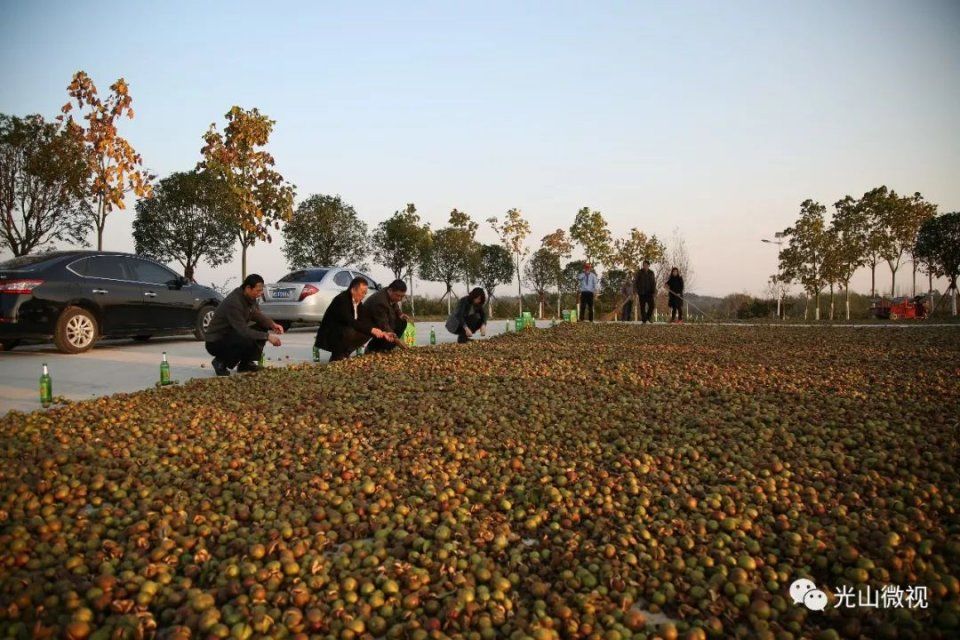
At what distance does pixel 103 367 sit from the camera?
Answer: 8320mm

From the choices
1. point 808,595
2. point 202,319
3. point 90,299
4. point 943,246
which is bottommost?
point 808,595

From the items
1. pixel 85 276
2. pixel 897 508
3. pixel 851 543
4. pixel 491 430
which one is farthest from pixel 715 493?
pixel 85 276

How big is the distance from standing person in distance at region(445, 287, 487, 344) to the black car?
495 cm

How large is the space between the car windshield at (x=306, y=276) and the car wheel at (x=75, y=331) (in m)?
5.25

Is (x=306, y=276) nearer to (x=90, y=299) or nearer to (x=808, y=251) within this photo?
(x=90, y=299)

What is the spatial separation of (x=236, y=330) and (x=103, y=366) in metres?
2.56

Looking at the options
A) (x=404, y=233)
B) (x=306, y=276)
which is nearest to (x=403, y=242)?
(x=404, y=233)

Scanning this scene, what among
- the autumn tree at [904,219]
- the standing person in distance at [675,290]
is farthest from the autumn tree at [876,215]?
the standing person in distance at [675,290]

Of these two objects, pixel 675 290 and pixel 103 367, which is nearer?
pixel 103 367

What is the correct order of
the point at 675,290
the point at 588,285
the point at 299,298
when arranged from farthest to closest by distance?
the point at 675,290 → the point at 588,285 → the point at 299,298

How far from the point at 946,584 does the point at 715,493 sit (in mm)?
1098

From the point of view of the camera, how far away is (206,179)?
30984 millimetres

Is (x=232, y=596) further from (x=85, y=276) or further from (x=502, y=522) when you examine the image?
(x=85, y=276)

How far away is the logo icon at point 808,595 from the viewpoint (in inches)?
94.8
